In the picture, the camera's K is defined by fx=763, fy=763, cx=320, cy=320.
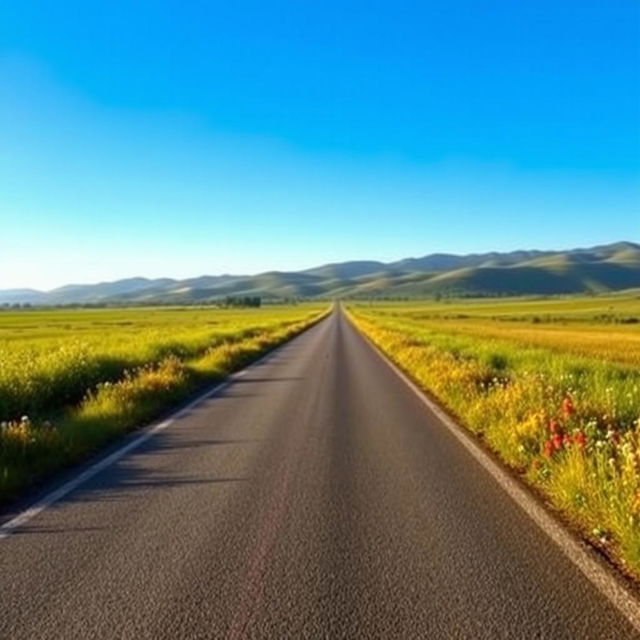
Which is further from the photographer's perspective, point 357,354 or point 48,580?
point 357,354

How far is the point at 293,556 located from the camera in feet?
18.3

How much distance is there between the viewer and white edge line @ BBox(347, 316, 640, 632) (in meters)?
4.75

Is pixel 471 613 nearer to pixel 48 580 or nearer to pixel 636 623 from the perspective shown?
pixel 636 623

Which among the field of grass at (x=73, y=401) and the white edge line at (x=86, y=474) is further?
the field of grass at (x=73, y=401)

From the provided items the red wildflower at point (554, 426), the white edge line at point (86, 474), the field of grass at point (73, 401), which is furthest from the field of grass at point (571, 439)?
the field of grass at point (73, 401)

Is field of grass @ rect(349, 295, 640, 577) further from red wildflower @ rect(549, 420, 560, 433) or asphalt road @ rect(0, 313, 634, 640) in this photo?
asphalt road @ rect(0, 313, 634, 640)

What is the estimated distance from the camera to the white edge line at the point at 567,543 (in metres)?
4.75

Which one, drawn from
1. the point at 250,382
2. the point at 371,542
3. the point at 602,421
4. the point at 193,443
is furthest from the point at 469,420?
the point at 250,382

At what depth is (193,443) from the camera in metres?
10.8

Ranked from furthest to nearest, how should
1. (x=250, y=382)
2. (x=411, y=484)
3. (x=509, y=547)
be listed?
(x=250, y=382)
(x=411, y=484)
(x=509, y=547)

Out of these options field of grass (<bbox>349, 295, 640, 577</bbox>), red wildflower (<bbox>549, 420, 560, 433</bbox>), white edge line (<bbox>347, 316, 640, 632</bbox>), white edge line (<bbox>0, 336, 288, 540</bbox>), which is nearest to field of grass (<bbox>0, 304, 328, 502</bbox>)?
white edge line (<bbox>0, 336, 288, 540</bbox>)

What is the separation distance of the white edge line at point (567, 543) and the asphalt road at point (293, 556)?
0.09 meters

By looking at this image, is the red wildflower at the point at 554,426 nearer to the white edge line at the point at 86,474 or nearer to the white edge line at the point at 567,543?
the white edge line at the point at 567,543

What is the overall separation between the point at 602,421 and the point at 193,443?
561 centimetres
